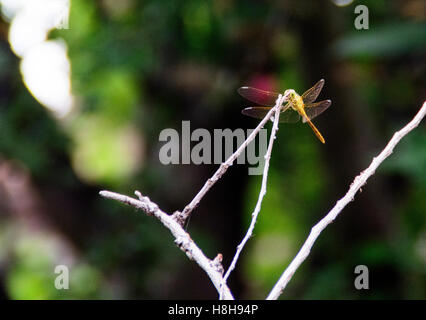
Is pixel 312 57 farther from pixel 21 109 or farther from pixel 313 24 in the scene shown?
pixel 21 109

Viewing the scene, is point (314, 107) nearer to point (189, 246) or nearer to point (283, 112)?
point (283, 112)

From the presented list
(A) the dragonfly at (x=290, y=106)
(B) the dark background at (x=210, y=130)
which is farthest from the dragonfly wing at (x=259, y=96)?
(B) the dark background at (x=210, y=130)

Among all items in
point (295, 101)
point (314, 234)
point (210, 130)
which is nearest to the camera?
point (314, 234)

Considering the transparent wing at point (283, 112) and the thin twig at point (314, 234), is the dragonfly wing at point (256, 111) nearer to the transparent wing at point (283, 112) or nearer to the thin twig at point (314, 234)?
the transparent wing at point (283, 112)

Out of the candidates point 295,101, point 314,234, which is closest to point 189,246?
→ point 314,234

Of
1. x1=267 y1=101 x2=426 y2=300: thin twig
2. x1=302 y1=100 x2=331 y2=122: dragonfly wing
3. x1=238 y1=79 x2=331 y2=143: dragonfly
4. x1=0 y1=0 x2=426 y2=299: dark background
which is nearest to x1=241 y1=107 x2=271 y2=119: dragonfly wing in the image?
x1=238 y1=79 x2=331 y2=143: dragonfly

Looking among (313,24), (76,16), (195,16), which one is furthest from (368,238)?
(76,16)
